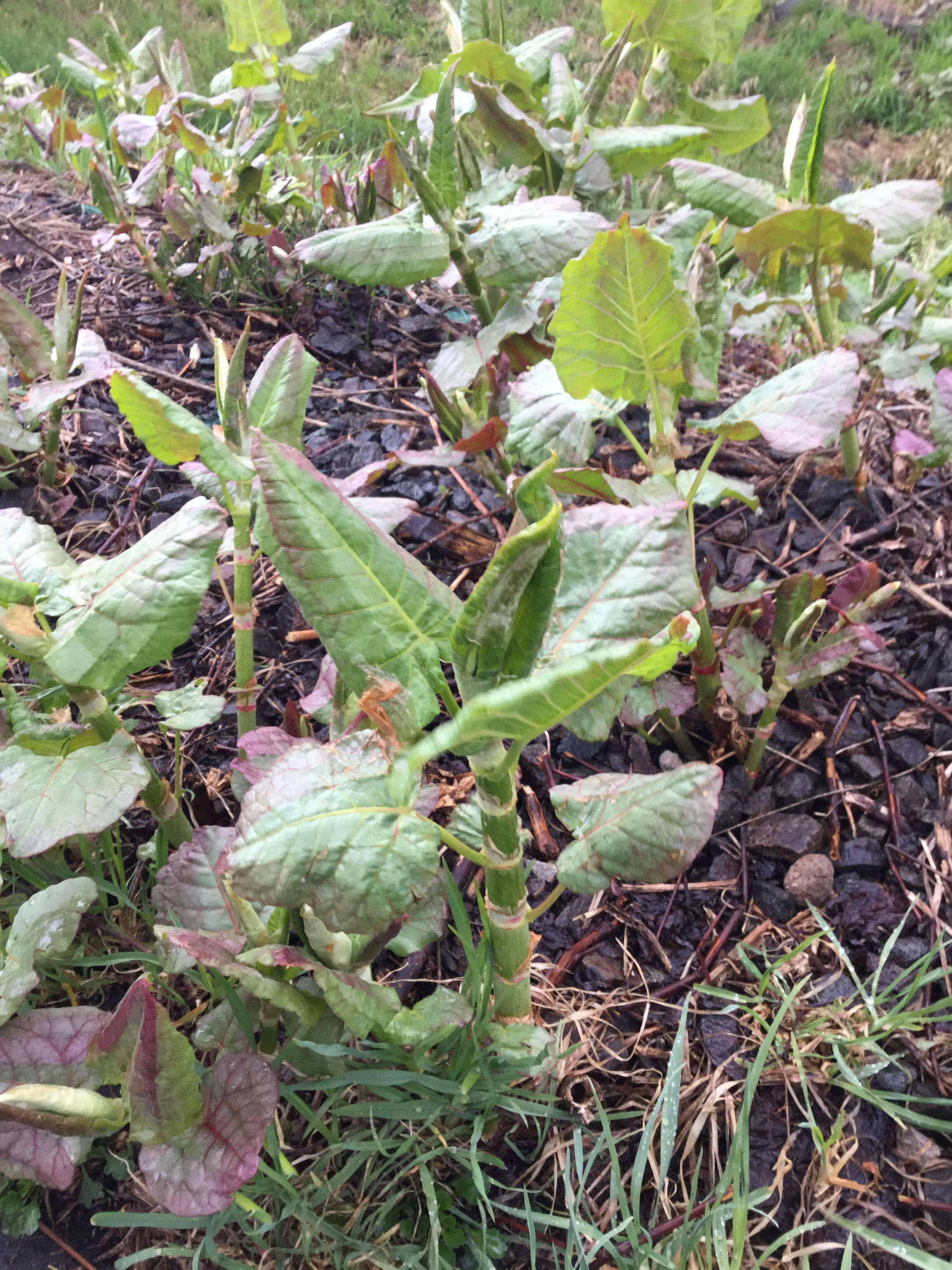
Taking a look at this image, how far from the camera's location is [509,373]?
147 cm

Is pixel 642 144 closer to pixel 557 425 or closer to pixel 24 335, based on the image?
pixel 557 425

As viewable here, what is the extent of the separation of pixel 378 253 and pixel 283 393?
0.37 metres

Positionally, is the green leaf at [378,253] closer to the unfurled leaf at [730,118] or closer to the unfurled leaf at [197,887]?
the unfurled leaf at [730,118]

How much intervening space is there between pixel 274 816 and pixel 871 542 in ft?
4.11

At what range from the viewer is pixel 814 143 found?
3.82 feet

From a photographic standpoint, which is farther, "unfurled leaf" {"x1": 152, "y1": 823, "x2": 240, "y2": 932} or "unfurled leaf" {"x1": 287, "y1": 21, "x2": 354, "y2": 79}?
"unfurled leaf" {"x1": 287, "y1": 21, "x2": 354, "y2": 79}

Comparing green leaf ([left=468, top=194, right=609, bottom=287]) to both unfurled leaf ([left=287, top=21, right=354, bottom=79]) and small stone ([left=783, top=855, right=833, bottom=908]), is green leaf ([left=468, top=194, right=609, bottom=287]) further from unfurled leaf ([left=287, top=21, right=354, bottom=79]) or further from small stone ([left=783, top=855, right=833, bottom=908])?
unfurled leaf ([left=287, top=21, right=354, bottom=79])

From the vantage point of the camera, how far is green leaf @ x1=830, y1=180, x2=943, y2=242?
3.95 ft

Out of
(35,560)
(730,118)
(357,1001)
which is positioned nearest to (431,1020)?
(357,1001)

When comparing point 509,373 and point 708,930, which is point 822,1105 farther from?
point 509,373

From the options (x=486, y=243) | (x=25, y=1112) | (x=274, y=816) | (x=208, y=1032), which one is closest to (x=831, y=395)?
(x=486, y=243)

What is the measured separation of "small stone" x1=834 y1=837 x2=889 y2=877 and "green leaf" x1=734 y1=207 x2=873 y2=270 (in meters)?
0.83

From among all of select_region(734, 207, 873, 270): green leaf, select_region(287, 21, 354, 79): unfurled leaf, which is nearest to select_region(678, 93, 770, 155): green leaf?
select_region(734, 207, 873, 270): green leaf

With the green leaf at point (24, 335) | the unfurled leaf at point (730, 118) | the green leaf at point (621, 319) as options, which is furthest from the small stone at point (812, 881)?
the green leaf at point (24, 335)
